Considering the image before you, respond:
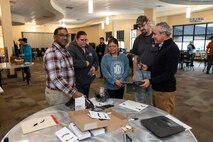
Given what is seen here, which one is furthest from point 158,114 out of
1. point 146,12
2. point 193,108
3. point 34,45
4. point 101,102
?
point 34,45

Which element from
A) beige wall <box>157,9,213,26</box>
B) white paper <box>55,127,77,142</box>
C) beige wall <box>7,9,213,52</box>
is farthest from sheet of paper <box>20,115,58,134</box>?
beige wall <box>157,9,213,26</box>

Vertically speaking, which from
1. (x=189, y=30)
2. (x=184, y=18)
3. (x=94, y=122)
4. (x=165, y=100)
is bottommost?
(x=165, y=100)

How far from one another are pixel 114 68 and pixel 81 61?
1.58 ft

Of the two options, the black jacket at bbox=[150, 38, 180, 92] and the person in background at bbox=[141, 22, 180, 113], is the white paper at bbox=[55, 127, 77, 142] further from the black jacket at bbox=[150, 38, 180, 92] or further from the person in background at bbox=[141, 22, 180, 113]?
the black jacket at bbox=[150, 38, 180, 92]

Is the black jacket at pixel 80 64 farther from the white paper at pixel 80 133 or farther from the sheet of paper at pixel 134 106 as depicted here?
the white paper at pixel 80 133

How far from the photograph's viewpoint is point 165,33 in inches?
71.7

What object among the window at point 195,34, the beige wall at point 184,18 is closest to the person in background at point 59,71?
the beige wall at point 184,18

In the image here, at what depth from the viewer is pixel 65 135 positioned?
1181 millimetres

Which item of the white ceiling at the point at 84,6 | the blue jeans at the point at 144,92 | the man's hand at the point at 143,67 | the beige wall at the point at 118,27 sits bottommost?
the blue jeans at the point at 144,92

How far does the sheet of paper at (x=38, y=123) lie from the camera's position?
1.29 meters

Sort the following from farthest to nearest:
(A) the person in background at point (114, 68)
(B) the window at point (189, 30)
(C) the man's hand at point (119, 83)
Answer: (B) the window at point (189, 30)
(A) the person in background at point (114, 68)
(C) the man's hand at point (119, 83)

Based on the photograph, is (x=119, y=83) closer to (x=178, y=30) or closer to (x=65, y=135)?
A: (x=65, y=135)

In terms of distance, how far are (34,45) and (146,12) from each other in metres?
11.4

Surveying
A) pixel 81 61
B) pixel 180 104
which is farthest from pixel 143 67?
pixel 180 104
